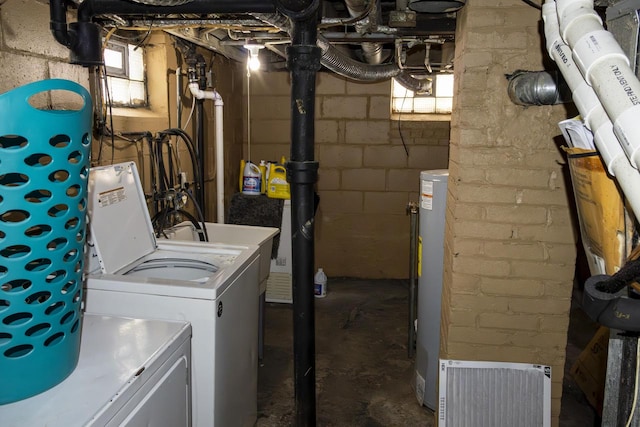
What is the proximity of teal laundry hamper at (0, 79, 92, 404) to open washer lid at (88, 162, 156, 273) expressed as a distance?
680mm

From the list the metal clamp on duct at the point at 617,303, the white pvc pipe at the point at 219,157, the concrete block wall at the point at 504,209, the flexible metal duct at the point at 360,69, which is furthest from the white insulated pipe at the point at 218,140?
the metal clamp on duct at the point at 617,303

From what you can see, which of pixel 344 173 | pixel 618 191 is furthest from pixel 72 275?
pixel 344 173

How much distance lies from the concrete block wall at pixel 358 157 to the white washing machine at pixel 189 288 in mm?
2523

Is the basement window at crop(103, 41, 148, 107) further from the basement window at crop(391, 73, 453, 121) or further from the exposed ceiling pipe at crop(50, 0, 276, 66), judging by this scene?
the basement window at crop(391, 73, 453, 121)

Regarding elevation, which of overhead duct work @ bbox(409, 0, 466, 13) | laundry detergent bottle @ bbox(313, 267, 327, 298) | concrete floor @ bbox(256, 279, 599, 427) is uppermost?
overhead duct work @ bbox(409, 0, 466, 13)

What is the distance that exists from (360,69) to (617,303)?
8.89ft

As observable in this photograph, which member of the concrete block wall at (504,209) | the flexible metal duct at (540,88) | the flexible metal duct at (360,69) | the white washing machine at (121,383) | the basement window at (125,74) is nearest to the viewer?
the white washing machine at (121,383)

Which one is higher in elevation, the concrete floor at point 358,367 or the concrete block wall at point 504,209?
the concrete block wall at point 504,209

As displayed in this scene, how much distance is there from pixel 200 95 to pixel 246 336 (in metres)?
1.77

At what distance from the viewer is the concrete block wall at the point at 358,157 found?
177 inches

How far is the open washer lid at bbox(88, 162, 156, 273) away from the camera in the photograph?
183 cm

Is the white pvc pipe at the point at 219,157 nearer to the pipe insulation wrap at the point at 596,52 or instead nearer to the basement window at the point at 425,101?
the basement window at the point at 425,101

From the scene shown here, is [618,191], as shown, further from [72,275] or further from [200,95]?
[200,95]

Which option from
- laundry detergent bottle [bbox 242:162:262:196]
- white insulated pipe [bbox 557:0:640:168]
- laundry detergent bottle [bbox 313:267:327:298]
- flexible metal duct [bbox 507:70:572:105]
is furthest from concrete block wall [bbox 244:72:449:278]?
white insulated pipe [bbox 557:0:640:168]
